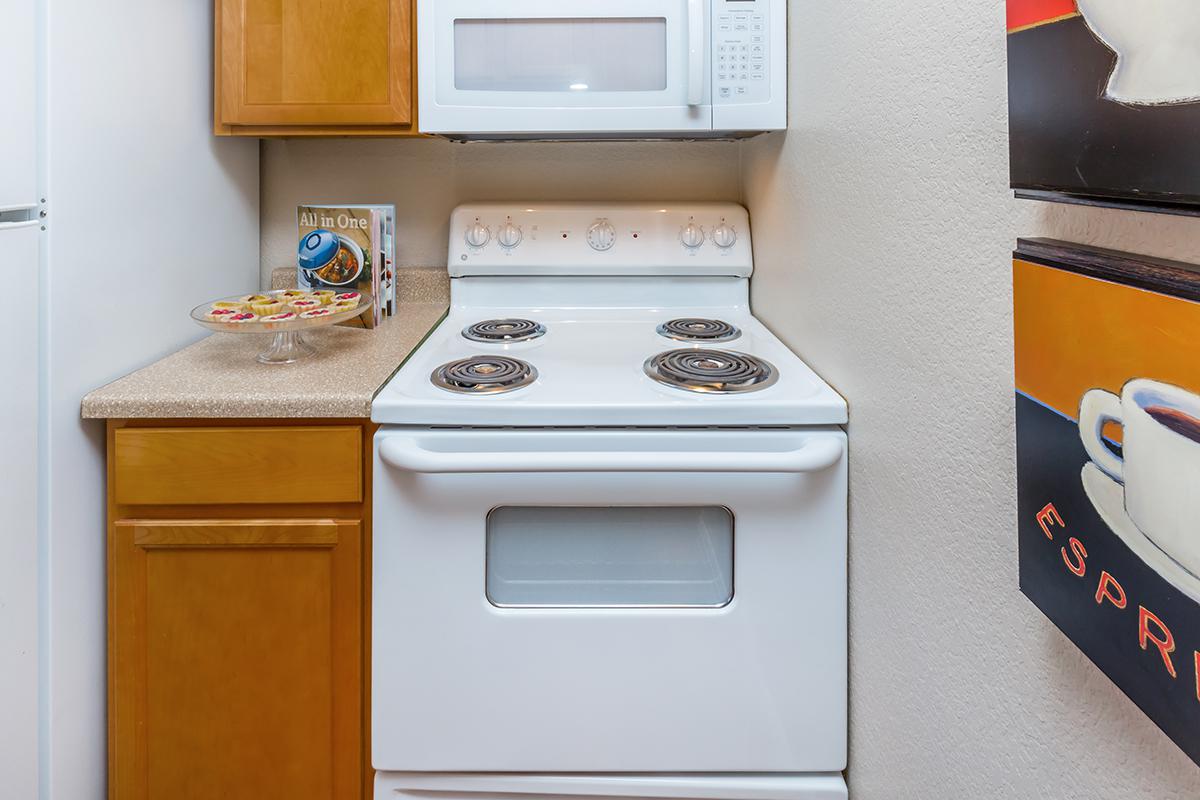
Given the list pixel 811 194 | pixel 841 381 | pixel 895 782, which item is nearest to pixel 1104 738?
pixel 895 782

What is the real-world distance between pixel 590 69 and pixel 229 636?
1200 mm

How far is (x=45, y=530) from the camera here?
1022 millimetres

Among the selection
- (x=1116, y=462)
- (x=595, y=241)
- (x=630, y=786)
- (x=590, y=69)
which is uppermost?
(x=590, y=69)

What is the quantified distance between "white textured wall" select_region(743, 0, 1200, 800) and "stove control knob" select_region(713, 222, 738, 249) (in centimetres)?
49

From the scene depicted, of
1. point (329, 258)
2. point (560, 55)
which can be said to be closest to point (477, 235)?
point (329, 258)

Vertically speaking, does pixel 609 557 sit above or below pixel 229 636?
above

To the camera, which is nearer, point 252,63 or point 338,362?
point 338,362

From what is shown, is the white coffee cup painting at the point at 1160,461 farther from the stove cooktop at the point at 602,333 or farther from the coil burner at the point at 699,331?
the coil burner at the point at 699,331

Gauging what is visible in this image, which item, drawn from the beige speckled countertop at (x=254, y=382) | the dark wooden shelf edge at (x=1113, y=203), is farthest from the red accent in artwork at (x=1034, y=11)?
the beige speckled countertop at (x=254, y=382)

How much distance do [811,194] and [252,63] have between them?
1115mm

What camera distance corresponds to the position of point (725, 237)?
173cm

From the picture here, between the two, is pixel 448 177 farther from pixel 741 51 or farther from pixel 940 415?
pixel 940 415

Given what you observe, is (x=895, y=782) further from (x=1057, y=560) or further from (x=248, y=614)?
(x=248, y=614)

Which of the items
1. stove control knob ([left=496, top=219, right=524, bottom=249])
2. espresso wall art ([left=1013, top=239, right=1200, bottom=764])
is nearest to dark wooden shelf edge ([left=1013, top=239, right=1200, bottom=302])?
espresso wall art ([left=1013, top=239, right=1200, bottom=764])
